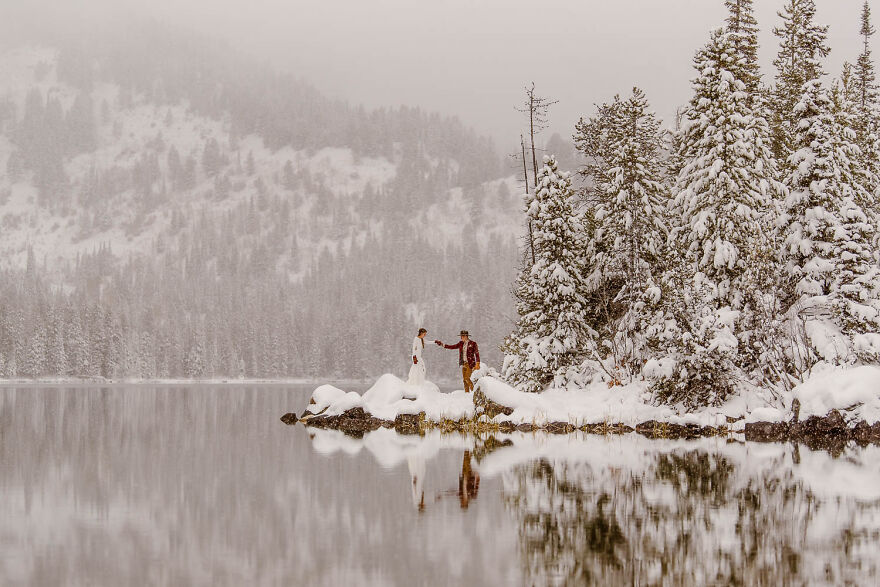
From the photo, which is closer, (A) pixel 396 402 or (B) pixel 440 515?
(B) pixel 440 515

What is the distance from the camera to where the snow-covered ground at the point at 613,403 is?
28.9m

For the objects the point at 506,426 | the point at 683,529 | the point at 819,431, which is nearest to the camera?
the point at 683,529

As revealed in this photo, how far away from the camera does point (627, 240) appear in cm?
3925

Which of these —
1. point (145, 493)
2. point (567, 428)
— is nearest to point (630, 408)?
point (567, 428)

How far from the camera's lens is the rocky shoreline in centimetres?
2861

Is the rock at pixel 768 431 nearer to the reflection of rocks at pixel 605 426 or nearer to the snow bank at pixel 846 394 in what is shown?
the reflection of rocks at pixel 605 426

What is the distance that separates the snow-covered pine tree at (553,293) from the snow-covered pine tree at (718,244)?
15.0 ft

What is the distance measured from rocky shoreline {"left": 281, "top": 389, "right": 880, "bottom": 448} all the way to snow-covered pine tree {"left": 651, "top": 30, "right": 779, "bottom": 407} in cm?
200

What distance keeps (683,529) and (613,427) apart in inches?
827

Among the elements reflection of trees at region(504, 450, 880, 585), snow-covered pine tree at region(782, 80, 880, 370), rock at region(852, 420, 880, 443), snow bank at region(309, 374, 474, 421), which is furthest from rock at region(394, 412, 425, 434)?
reflection of trees at region(504, 450, 880, 585)

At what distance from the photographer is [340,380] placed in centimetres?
14600

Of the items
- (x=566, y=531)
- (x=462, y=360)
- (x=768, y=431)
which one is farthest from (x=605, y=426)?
(x=566, y=531)

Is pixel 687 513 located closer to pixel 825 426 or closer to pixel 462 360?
pixel 825 426

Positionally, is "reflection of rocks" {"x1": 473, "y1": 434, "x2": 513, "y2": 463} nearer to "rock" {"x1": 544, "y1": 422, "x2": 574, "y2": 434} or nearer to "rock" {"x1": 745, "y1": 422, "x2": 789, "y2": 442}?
"rock" {"x1": 544, "y1": 422, "x2": 574, "y2": 434}
